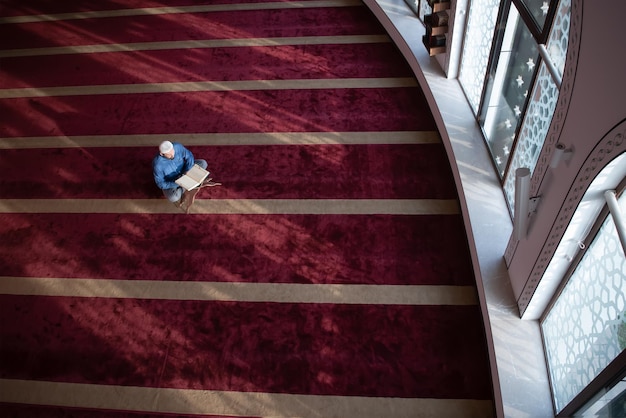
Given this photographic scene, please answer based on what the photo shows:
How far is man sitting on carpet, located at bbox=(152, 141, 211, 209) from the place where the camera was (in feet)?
15.1

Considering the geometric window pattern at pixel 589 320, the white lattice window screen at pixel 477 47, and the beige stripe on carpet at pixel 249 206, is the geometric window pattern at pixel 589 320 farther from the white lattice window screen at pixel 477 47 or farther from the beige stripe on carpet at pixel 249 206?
the white lattice window screen at pixel 477 47

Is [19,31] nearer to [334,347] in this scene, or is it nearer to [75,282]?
[75,282]

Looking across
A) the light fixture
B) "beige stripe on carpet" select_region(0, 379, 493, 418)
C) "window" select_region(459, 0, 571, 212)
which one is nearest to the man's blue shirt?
"beige stripe on carpet" select_region(0, 379, 493, 418)

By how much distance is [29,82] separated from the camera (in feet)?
21.1

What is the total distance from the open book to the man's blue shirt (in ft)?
0.30

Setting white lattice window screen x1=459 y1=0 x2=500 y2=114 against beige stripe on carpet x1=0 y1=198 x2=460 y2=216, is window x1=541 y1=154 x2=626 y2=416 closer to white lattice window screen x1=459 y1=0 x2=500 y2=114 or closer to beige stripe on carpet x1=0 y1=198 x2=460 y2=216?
beige stripe on carpet x1=0 y1=198 x2=460 y2=216

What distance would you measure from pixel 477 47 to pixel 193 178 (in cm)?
284

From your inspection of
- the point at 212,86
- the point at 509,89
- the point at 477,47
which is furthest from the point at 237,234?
the point at 477,47

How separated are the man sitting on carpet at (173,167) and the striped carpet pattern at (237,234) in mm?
176

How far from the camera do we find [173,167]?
4750 mm

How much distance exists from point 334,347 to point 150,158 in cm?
289

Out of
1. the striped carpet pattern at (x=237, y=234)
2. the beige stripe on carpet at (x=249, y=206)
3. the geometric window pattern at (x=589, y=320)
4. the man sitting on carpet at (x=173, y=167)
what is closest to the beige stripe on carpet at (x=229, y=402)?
the striped carpet pattern at (x=237, y=234)

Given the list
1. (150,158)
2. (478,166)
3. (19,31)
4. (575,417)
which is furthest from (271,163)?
(19,31)

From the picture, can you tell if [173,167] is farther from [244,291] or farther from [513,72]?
[513,72]
